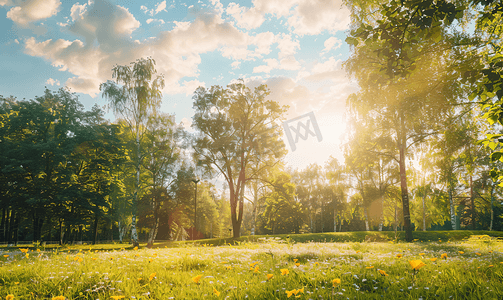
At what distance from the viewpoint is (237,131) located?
2483 cm

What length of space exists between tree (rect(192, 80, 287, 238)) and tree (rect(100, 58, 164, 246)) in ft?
16.5

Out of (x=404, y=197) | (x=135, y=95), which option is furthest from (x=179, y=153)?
(x=404, y=197)

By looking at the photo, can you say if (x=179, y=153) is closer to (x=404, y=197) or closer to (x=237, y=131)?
(x=237, y=131)

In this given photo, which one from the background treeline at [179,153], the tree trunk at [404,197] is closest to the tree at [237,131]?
the background treeline at [179,153]

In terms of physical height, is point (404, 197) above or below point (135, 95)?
below

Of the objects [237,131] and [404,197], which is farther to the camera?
[237,131]

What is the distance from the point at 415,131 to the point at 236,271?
1547 centimetres

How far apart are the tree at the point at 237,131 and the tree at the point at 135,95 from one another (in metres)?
5.04

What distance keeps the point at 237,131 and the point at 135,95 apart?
11006mm

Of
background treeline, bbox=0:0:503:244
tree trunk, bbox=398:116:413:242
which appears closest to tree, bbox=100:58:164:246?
background treeline, bbox=0:0:503:244

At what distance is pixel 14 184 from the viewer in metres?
21.8

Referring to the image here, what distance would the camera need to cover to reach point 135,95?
2372 centimetres

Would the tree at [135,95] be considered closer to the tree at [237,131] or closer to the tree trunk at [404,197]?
the tree at [237,131]

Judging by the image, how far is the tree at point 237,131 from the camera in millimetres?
23703
